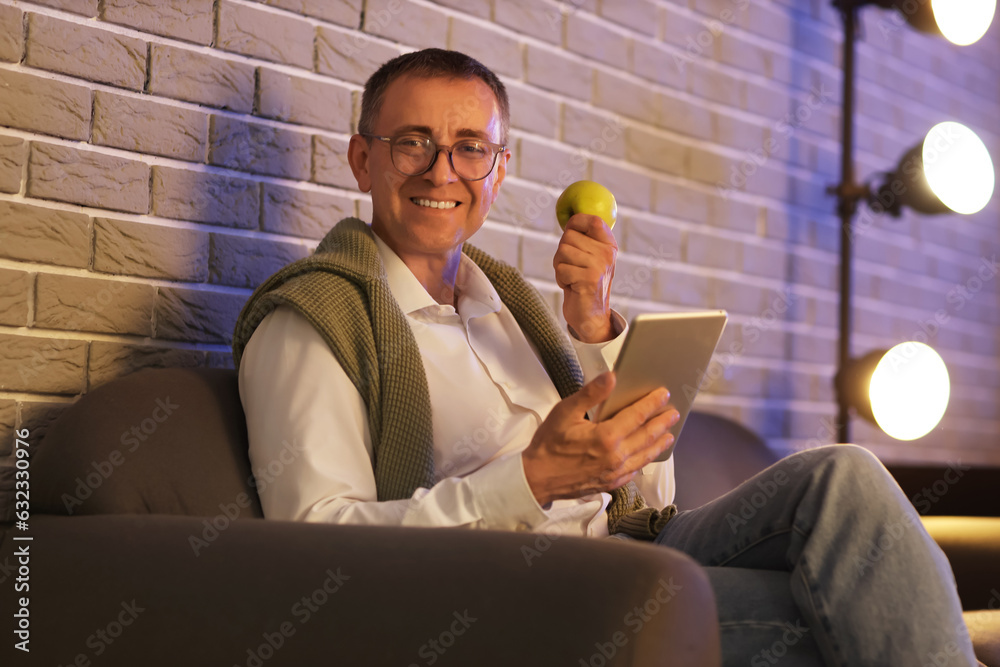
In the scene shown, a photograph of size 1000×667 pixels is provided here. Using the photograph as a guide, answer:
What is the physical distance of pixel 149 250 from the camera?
155cm

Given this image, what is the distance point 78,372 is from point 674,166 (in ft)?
5.06

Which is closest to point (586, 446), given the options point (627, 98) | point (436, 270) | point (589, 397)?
point (589, 397)

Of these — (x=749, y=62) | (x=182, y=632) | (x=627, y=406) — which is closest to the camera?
(x=182, y=632)

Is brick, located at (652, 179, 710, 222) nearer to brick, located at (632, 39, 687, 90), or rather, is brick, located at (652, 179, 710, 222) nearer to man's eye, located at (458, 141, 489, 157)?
brick, located at (632, 39, 687, 90)

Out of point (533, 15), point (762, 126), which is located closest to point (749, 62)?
point (762, 126)

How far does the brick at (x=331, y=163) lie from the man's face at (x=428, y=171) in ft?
0.51

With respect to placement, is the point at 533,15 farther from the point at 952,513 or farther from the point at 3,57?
the point at 952,513

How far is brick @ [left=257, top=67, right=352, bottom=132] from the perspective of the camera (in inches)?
66.8

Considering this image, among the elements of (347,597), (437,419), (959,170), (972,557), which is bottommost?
(972,557)

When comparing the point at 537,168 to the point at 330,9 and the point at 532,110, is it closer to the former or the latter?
the point at 532,110

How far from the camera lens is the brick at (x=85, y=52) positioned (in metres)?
1.42

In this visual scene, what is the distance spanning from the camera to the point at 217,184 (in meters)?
1.63

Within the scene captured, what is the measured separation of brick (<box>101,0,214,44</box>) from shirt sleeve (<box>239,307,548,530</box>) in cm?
54

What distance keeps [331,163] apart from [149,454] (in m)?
0.78
